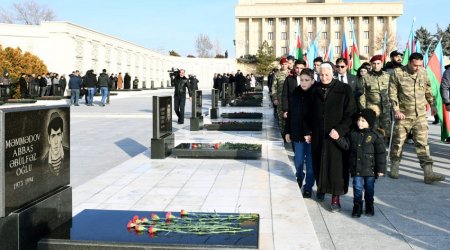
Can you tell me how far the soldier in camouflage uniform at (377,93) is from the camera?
870cm

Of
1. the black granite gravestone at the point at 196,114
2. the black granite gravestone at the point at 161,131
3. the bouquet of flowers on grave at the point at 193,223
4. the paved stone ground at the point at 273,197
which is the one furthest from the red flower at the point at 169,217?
the black granite gravestone at the point at 196,114

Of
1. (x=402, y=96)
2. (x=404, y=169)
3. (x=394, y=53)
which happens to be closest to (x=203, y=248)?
(x=402, y=96)

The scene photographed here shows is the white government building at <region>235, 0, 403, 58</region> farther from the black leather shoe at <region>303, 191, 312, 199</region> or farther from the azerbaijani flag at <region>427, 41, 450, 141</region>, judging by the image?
the black leather shoe at <region>303, 191, 312, 199</region>

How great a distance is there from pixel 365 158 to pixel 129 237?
2.97 m

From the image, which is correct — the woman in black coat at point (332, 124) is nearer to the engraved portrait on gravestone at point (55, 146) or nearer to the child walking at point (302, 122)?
the child walking at point (302, 122)

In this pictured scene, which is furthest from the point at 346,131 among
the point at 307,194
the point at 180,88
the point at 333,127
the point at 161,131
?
the point at 180,88

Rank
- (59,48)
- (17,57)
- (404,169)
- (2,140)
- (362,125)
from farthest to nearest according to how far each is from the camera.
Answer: (59,48) < (17,57) < (404,169) < (362,125) < (2,140)

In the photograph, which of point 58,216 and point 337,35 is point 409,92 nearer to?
point 58,216

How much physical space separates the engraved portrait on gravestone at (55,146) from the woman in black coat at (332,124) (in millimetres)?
3063

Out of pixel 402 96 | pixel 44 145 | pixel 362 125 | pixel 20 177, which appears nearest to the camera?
pixel 20 177

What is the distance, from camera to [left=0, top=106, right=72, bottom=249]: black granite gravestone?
337 cm

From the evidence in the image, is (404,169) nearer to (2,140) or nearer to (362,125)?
(362,125)

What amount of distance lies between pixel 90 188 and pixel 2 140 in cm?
323

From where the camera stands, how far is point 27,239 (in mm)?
3686
